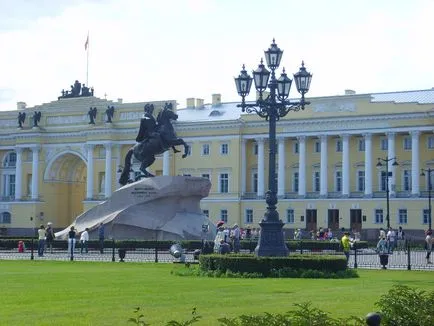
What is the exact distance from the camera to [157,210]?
161 feet

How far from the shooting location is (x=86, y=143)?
100938 millimetres

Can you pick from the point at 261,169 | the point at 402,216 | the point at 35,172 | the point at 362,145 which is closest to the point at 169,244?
the point at 402,216

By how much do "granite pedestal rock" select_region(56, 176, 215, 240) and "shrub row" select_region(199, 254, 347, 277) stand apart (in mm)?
19588

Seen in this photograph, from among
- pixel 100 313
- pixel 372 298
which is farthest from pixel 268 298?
pixel 100 313

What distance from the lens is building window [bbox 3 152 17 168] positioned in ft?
350

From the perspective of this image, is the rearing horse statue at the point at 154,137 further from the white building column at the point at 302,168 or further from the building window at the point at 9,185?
the building window at the point at 9,185

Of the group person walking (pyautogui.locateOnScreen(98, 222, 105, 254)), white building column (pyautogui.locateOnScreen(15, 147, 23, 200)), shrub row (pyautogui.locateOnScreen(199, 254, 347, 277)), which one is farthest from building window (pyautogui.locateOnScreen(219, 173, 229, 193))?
shrub row (pyautogui.locateOnScreen(199, 254, 347, 277))

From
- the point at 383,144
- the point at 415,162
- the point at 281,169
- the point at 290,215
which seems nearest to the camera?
the point at 415,162

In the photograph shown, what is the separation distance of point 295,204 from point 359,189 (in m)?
6.03

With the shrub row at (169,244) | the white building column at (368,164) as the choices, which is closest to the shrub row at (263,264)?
the shrub row at (169,244)

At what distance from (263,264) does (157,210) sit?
71.2 feet

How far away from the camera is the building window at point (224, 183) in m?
94.7

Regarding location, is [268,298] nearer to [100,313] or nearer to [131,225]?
[100,313]

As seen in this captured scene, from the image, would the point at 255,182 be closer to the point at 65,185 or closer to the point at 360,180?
the point at 360,180
